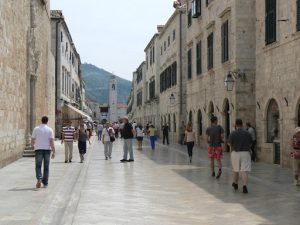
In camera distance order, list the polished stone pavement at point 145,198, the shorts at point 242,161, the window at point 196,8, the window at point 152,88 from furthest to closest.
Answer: the window at point 152,88
the window at point 196,8
the shorts at point 242,161
the polished stone pavement at point 145,198

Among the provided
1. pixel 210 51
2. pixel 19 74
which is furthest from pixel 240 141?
pixel 210 51

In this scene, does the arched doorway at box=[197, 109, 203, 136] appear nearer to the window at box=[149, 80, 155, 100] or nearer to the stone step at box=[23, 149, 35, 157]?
the stone step at box=[23, 149, 35, 157]

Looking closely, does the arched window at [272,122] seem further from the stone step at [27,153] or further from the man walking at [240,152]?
the stone step at [27,153]

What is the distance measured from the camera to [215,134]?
47.3 ft

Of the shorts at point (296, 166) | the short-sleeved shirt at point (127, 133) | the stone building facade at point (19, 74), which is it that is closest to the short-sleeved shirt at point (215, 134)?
the shorts at point (296, 166)

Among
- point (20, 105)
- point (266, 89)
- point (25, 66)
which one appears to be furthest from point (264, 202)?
point (25, 66)

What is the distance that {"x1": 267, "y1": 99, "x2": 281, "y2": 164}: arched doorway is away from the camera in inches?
734

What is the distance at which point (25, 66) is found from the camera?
830 inches

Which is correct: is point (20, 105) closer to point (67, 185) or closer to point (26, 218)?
point (67, 185)

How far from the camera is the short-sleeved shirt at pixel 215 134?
14414 mm

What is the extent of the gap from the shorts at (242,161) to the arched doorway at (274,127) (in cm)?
704

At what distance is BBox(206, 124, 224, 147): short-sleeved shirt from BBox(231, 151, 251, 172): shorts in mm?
2525

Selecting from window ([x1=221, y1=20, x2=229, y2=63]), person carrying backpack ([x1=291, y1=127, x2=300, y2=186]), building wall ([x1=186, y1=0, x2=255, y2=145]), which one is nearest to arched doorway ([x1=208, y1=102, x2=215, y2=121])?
building wall ([x1=186, y1=0, x2=255, y2=145])

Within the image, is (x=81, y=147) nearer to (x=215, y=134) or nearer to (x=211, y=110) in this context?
(x=215, y=134)
